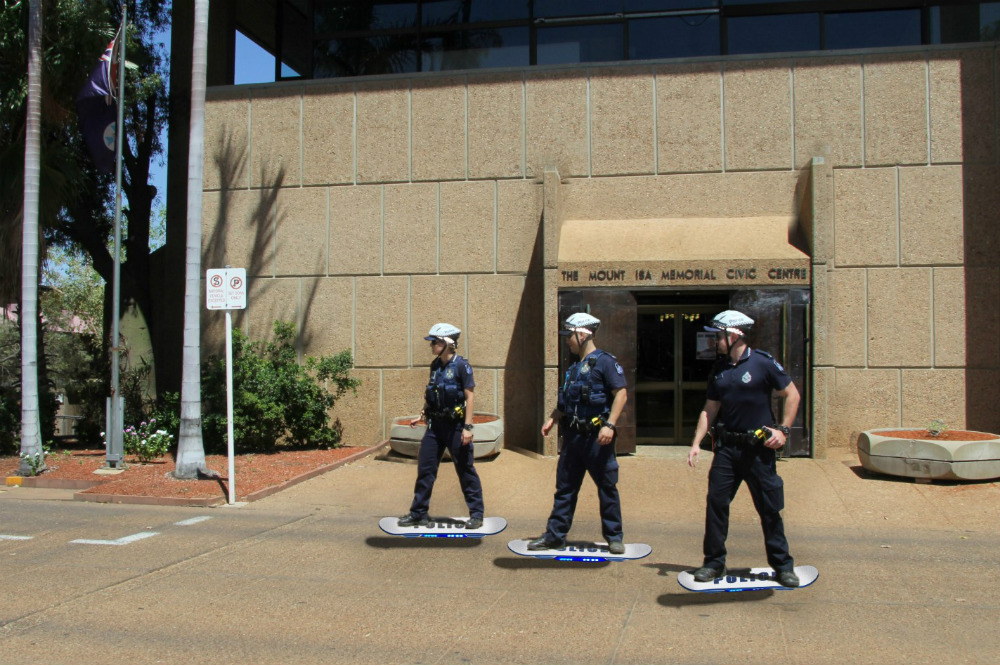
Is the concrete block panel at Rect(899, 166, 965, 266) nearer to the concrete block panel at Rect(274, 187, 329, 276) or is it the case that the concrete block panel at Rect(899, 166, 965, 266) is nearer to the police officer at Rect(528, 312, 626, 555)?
the police officer at Rect(528, 312, 626, 555)

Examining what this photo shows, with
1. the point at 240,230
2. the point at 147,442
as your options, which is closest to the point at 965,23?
the point at 240,230

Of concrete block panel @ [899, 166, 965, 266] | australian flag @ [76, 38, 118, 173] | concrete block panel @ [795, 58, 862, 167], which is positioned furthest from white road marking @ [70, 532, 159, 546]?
concrete block panel @ [899, 166, 965, 266]

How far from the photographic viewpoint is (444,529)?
7543mm

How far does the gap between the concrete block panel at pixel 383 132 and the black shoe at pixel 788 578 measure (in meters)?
10.2

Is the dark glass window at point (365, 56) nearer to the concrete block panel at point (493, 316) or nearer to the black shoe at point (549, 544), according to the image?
the concrete block panel at point (493, 316)

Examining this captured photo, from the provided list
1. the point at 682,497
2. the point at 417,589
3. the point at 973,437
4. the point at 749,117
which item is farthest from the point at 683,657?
the point at 749,117

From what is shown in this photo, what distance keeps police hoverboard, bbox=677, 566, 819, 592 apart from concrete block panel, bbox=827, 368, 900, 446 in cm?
737

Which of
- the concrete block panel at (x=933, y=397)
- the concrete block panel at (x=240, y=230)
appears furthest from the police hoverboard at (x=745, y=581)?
the concrete block panel at (x=240, y=230)

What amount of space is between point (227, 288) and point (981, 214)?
35.6 feet

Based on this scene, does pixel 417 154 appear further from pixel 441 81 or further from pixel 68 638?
pixel 68 638

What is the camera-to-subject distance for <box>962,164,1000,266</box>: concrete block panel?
12.7 metres

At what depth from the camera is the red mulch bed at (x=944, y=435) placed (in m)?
10.8

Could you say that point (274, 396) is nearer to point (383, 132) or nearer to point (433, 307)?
point (433, 307)

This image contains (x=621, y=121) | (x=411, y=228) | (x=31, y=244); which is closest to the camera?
(x=31, y=244)
